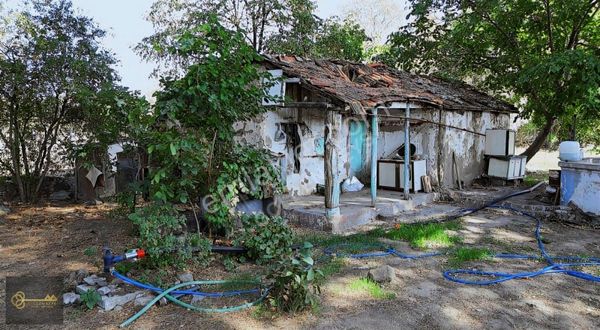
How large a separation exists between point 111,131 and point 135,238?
5.75 ft

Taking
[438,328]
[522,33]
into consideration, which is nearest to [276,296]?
[438,328]

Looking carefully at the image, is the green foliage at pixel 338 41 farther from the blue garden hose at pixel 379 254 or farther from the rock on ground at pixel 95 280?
the rock on ground at pixel 95 280

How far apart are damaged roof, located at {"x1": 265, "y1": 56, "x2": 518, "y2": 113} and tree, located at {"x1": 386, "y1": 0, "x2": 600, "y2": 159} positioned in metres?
0.89

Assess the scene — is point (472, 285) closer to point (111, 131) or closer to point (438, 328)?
point (438, 328)

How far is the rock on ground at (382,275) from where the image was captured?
15.0ft

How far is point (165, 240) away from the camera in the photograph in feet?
15.3

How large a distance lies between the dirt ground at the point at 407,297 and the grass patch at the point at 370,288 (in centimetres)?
6

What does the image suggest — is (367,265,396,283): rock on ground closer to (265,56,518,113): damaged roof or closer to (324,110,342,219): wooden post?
(324,110,342,219): wooden post

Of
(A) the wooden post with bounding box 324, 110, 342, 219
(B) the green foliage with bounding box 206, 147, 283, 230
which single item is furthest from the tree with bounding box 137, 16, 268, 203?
(A) the wooden post with bounding box 324, 110, 342, 219

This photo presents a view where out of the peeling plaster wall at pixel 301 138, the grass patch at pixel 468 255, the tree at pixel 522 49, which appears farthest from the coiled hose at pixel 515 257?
the tree at pixel 522 49

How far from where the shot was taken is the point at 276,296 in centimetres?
385

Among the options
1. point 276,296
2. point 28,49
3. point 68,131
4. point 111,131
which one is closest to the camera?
point 276,296

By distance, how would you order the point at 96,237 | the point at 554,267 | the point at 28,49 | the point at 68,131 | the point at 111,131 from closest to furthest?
1. the point at 554,267
2. the point at 111,131
3. the point at 96,237
4. the point at 28,49
5. the point at 68,131

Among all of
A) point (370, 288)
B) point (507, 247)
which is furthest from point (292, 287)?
point (507, 247)
